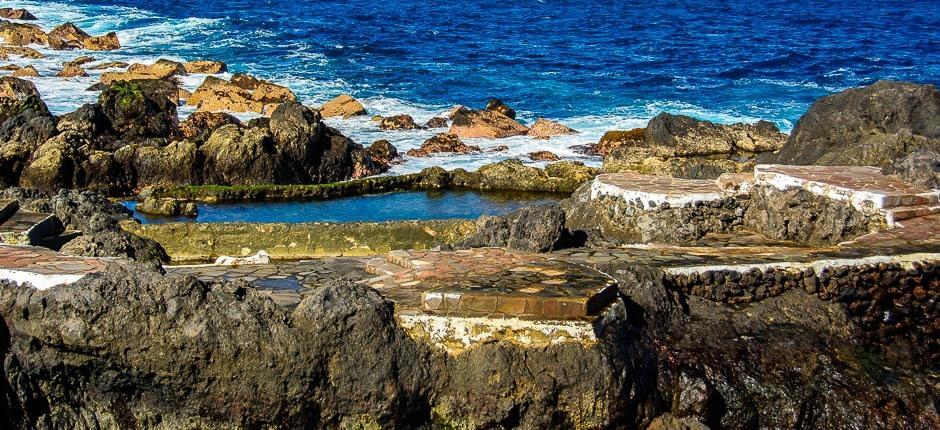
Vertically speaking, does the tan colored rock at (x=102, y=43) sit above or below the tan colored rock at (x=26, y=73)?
above

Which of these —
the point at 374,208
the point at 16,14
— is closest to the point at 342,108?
the point at 374,208

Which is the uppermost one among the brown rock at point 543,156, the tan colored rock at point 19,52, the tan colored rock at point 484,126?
the tan colored rock at point 484,126

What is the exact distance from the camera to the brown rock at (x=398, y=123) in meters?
29.2

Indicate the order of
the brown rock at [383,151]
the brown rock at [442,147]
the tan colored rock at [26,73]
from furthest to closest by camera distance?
the tan colored rock at [26,73], the brown rock at [442,147], the brown rock at [383,151]

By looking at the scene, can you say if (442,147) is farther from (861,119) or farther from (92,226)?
(92,226)

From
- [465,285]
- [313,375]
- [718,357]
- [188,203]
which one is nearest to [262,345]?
[313,375]

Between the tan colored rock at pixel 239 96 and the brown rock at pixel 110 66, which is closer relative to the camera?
the tan colored rock at pixel 239 96

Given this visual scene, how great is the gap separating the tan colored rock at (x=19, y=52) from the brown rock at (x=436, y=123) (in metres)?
17.5

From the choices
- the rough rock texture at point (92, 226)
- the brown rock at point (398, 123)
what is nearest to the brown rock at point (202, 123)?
the brown rock at point (398, 123)

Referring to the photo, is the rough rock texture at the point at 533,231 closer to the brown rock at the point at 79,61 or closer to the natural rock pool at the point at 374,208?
the natural rock pool at the point at 374,208

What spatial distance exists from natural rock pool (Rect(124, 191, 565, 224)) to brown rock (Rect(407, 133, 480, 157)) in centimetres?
402

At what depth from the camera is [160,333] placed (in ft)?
24.0

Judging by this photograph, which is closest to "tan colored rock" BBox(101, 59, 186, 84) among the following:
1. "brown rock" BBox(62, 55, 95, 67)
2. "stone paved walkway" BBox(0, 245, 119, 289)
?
"brown rock" BBox(62, 55, 95, 67)

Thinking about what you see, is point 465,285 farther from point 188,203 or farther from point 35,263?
point 188,203
